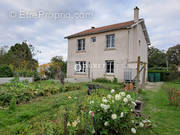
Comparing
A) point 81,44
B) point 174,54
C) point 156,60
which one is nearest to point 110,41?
point 81,44

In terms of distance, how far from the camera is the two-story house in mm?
12539

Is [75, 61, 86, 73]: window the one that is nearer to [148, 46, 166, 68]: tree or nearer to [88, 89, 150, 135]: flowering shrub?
[88, 89, 150, 135]: flowering shrub

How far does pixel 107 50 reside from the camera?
1373 centimetres

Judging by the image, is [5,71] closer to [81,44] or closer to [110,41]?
[81,44]

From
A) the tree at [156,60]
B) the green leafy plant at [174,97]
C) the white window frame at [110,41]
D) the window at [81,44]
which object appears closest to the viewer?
the green leafy plant at [174,97]

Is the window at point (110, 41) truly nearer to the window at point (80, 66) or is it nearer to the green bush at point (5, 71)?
the window at point (80, 66)

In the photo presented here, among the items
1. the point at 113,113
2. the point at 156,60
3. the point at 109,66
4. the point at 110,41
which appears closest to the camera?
the point at 113,113

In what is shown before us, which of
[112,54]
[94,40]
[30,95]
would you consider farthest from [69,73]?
[30,95]

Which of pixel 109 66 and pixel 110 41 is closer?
pixel 109 66

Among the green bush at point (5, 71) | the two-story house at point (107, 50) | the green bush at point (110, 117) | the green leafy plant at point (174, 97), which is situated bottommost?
the green leafy plant at point (174, 97)

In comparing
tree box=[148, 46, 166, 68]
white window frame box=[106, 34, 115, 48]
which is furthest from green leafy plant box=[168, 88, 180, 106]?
tree box=[148, 46, 166, 68]

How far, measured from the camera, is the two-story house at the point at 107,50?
12539 millimetres

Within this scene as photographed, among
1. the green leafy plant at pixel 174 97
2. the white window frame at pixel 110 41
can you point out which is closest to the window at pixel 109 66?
the white window frame at pixel 110 41

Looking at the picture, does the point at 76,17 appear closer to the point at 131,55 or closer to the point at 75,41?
the point at 75,41
